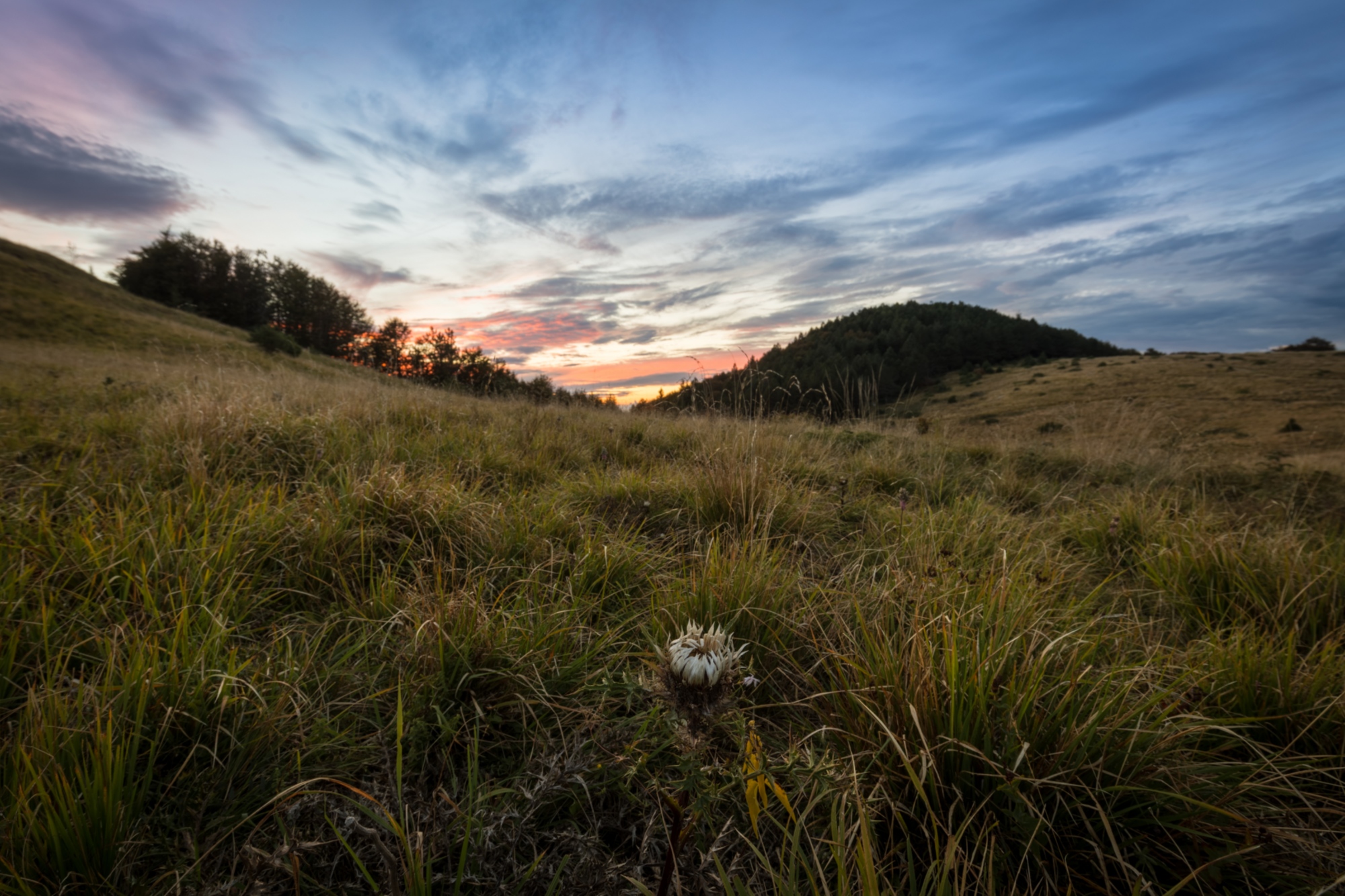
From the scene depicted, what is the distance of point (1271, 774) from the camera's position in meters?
1.32

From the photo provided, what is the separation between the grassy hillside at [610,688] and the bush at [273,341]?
23.3m

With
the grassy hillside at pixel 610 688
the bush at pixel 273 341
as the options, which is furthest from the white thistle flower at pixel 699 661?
the bush at pixel 273 341

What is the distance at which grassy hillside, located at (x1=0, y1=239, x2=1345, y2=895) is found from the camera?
103 cm

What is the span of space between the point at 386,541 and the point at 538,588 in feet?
2.95

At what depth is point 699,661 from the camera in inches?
36.7

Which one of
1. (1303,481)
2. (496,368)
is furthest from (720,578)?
(496,368)

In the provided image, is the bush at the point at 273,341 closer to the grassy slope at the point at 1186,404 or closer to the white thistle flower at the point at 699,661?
the grassy slope at the point at 1186,404

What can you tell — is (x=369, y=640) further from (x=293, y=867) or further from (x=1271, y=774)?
(x=1271, y=774)

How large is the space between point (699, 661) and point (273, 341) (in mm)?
28581

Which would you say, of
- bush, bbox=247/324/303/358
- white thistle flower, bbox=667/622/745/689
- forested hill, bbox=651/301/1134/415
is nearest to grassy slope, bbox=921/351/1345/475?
forested hill, bbox=651/301/1134/415

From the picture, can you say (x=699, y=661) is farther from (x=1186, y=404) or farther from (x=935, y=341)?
(x=935, y=341)

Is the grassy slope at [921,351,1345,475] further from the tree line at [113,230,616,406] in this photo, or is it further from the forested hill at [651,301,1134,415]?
the tree line at [113,230,616,406]

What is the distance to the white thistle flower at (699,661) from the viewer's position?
0.93 metres

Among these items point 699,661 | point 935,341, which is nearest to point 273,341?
point 699,661
